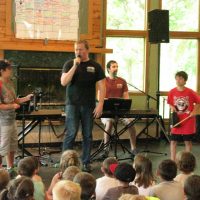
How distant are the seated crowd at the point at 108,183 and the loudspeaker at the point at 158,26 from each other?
426cm

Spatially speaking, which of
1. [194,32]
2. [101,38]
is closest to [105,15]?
[101,38]

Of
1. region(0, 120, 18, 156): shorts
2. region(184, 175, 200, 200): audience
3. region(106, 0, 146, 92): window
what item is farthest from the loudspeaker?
region(184, 175, 200, 200): audience

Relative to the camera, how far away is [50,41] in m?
7.61

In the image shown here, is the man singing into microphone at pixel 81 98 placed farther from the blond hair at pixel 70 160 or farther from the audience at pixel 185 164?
the audience at pixel 185 164

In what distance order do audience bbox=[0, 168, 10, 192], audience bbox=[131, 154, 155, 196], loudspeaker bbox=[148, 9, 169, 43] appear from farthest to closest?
loudspeaker bbox=[148, 9, 169, 43]
audience bbox=[131, 154, 155, 196]
audience bbox=[0, 168, 10, 192]

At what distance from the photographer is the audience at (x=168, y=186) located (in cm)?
314

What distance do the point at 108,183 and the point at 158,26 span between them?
4.86 meters

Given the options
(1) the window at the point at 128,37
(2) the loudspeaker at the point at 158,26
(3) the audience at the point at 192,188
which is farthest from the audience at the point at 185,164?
(1) the window at the point at 128,37

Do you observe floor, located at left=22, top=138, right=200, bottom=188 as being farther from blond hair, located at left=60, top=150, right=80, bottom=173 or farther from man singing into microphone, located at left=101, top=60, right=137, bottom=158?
blond hair, located at left=60, top=150, right=80, bottom=173

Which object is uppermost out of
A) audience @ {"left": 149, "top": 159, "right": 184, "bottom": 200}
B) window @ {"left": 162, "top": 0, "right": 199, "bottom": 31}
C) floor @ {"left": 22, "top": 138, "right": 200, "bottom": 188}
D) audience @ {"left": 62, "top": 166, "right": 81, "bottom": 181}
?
window @ {"left": 162, "top": 0, "right": 199, "bottom": 31}

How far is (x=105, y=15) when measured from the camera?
27.0 ft

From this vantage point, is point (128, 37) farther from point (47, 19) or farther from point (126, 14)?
point (47, 19)

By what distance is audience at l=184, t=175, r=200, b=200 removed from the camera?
2.78 m

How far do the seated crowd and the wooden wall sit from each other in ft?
13.8
